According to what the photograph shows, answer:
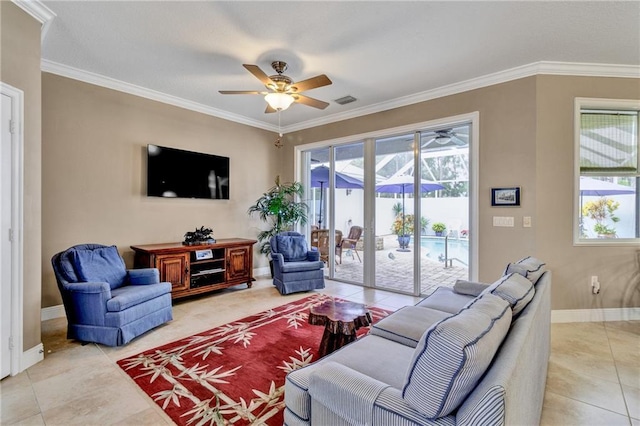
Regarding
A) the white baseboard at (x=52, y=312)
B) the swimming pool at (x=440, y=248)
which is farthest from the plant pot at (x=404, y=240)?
the white baseboard at (x=52, y=312)

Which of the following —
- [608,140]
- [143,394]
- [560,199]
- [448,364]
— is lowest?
[143,394]

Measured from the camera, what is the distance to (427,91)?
13.7 feet

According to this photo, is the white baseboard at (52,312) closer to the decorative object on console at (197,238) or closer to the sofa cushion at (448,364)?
the decorative object on console at (197,238)

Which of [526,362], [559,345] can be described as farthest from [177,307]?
[559,345]

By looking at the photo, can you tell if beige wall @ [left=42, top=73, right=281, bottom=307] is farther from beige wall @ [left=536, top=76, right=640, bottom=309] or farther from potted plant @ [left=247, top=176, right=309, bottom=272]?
beige wall @ [left=536, top=76, right=640, bottom=309]

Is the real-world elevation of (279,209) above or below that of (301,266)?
above

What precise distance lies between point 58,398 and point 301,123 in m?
4.99

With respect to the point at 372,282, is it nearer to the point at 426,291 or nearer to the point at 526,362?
the point at 426,291

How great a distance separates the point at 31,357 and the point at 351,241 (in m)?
4.20

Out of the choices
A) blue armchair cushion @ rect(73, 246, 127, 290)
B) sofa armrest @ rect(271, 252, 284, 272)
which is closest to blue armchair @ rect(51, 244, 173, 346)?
blue armchair cushion @ rect(73, 246, 127, 290)

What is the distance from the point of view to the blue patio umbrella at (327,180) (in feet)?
17.4

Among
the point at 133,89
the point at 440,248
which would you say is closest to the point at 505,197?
the point at 440,248

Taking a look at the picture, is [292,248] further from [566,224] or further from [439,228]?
[566,224]

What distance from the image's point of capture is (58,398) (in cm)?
202
